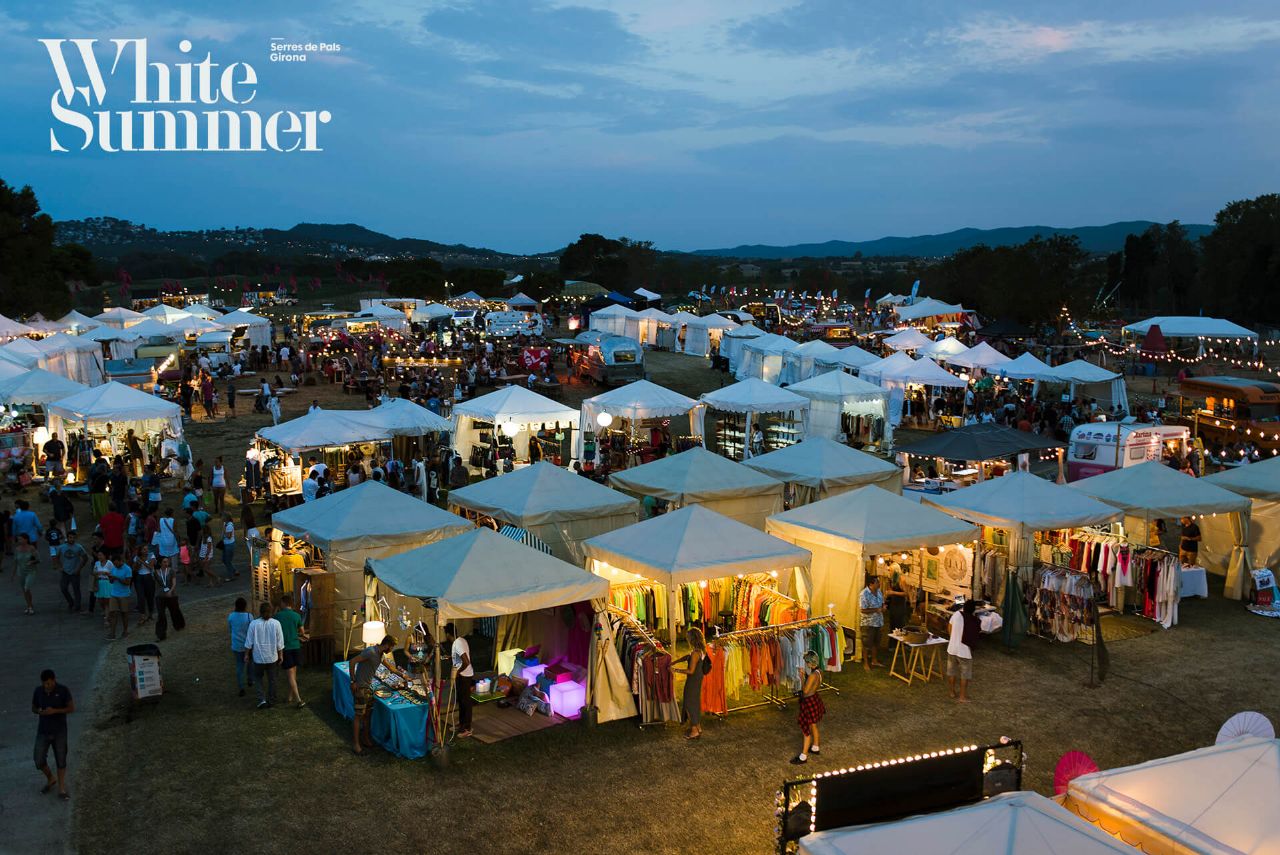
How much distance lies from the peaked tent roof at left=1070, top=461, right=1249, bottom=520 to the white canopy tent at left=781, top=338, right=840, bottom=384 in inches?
642

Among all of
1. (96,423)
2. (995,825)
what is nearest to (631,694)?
(995,825)

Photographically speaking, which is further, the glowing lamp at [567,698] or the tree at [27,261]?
the tree at [27,261]

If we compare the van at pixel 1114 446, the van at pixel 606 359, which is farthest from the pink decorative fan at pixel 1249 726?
the van at pixel 606 359

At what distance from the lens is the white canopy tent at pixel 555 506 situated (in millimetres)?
13188

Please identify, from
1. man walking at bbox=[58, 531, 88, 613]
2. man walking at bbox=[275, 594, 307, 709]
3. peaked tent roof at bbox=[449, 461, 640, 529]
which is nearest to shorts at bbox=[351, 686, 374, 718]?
man walking at bbox=[275, 594, 307, 709]

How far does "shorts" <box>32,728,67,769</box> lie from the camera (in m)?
8.16

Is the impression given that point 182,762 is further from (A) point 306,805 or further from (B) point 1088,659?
(B) point 1088,659

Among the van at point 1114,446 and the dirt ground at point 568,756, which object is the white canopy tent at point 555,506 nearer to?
the dirt ground at point 568,756

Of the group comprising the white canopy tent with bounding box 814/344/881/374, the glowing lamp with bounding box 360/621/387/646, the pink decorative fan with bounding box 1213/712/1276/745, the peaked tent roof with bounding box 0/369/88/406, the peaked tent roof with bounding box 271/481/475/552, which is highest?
the white canopy tent with bounding box 814/344/881/374

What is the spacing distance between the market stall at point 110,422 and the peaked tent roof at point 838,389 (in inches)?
551

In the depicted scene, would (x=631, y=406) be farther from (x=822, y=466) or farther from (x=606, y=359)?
(x=606, y=359)

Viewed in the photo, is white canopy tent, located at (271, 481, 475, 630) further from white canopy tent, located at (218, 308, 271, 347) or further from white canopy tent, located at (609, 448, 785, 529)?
white canopy tent, located at (218, 308, 271, 347)

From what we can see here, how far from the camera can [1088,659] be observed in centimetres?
1177

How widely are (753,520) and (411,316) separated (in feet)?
130
